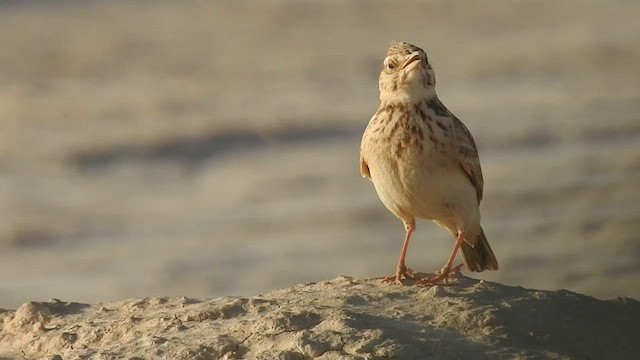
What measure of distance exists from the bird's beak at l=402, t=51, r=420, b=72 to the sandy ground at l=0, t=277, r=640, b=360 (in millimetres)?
1168

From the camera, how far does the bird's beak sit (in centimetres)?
746

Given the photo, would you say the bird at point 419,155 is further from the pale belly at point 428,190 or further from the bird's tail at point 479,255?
the bird's tail at point 479,255

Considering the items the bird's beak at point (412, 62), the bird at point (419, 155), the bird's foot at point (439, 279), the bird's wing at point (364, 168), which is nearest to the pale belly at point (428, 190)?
the bird at point (419, 155)

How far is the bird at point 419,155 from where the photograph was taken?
7.32 m

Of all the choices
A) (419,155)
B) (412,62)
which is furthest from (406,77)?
(419,155)

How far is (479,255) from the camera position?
8.21 metres

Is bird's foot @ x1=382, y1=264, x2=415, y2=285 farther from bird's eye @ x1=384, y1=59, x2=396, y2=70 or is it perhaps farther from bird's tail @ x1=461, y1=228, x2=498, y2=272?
bird's eye @ x1=384, y1=59, x2=396, y2=70

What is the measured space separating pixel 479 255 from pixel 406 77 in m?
1.34

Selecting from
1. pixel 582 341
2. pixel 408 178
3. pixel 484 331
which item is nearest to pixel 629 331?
pixel 582 341

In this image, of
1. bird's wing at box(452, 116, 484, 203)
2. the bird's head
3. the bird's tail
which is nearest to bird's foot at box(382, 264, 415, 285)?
bird's wing at box(452, 116, 484, 203)

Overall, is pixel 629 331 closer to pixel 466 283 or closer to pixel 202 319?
pixel 466 283

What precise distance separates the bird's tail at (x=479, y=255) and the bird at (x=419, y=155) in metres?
0.44

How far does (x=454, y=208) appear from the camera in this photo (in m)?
7.52

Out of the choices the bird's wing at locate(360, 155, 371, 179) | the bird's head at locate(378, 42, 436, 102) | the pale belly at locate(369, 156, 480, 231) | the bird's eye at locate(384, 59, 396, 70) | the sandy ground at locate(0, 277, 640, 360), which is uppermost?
the bird's eye at locate(384, 59, 396, 70)
